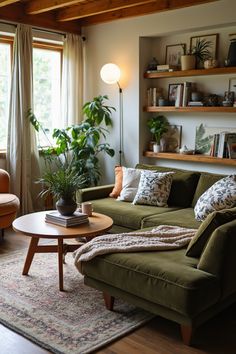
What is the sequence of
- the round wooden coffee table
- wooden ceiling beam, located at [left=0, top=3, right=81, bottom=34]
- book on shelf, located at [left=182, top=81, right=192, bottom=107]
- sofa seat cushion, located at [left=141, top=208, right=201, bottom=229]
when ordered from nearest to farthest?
the round wooden coffee table → sofa seat cushion, located at [left=141, top=208, right=201, bottom=229] → book on shelf, located at [left=182, top=81, right=192, bottom=107] → wooden ceiling beam, located at [left=0, top=3, right=81, bottom=34]

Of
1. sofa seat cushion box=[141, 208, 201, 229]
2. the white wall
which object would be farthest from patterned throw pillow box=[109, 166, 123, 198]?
sofa seat cushion box=[141, 208, 201, 229]

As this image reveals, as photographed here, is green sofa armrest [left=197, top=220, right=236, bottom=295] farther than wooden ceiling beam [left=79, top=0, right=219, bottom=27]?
No

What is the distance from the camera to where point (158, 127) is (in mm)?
5293

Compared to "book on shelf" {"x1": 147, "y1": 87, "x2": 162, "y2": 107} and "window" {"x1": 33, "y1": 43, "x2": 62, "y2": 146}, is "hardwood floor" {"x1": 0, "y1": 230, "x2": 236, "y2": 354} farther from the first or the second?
"window" {"x1": 33, "y1": 43, "x2": 62, "y2": 146}

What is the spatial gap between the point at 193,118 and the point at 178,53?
77cm

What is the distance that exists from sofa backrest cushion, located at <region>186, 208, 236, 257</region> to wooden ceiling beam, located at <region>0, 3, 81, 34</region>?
3.60 m

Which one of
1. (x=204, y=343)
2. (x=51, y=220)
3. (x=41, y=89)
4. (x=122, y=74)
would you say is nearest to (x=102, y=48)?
(x=122, y=74)

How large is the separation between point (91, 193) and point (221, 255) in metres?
2.35

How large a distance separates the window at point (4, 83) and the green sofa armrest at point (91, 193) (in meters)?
1.34

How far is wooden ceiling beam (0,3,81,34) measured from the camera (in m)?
5.13

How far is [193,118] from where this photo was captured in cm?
512

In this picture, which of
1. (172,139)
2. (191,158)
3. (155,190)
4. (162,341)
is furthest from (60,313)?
(172,139)

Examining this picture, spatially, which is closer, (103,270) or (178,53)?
(103,270)

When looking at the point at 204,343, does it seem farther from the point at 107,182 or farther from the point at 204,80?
the point at 107,182
